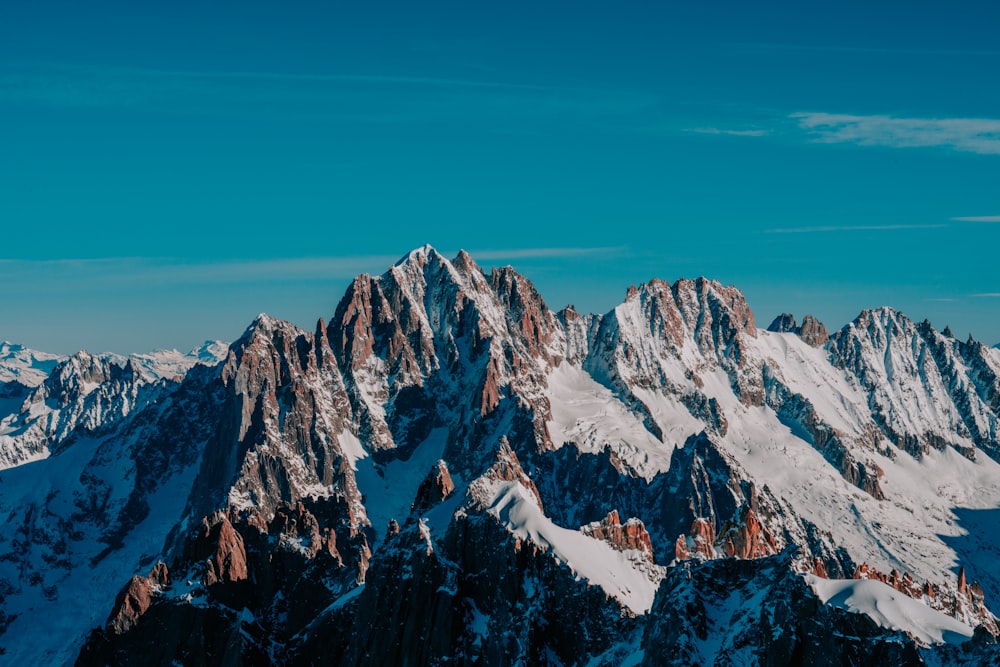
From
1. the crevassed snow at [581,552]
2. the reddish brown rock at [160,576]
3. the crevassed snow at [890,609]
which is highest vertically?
the crevassed snow at [581,552]

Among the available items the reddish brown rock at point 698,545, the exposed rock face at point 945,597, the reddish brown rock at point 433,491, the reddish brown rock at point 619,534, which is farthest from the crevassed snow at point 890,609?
the reddish brown rock at point 433,491

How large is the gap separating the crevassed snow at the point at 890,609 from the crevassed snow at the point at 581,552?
38652 millimetres

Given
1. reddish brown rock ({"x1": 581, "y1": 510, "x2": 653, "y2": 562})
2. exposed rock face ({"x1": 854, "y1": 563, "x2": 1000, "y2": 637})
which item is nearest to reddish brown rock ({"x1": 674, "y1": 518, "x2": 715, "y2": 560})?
reddish brown rock ({"x1": 581, "y1": 510, "x2": 653, "y2": 562})

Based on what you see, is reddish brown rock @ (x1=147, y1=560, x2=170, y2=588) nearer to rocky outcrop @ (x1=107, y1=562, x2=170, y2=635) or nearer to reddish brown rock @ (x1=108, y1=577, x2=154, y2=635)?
rocky outcrop @ (x1=107, y1=562, x2=170, y2=635)

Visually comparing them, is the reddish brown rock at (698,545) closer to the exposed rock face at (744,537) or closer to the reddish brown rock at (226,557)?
the exposed rock face at (744,537)

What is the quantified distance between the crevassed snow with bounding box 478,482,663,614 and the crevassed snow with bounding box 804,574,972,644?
3865 centimetres

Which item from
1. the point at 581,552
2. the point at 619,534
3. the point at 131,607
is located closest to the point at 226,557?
the point at 131,607

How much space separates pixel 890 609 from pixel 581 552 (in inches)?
2083

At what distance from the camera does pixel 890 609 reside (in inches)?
3622

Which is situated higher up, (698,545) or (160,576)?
(698,545)

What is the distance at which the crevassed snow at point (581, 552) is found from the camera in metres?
134

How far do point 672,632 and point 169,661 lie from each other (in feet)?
261

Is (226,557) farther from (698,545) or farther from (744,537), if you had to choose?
(744,537)

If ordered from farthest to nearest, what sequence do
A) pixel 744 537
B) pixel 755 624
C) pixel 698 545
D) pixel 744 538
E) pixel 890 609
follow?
1. pixel 698 545
2. pixel 744 537
3. pixel 744 538
4. pixel 755 624
5. pixel 890 609
